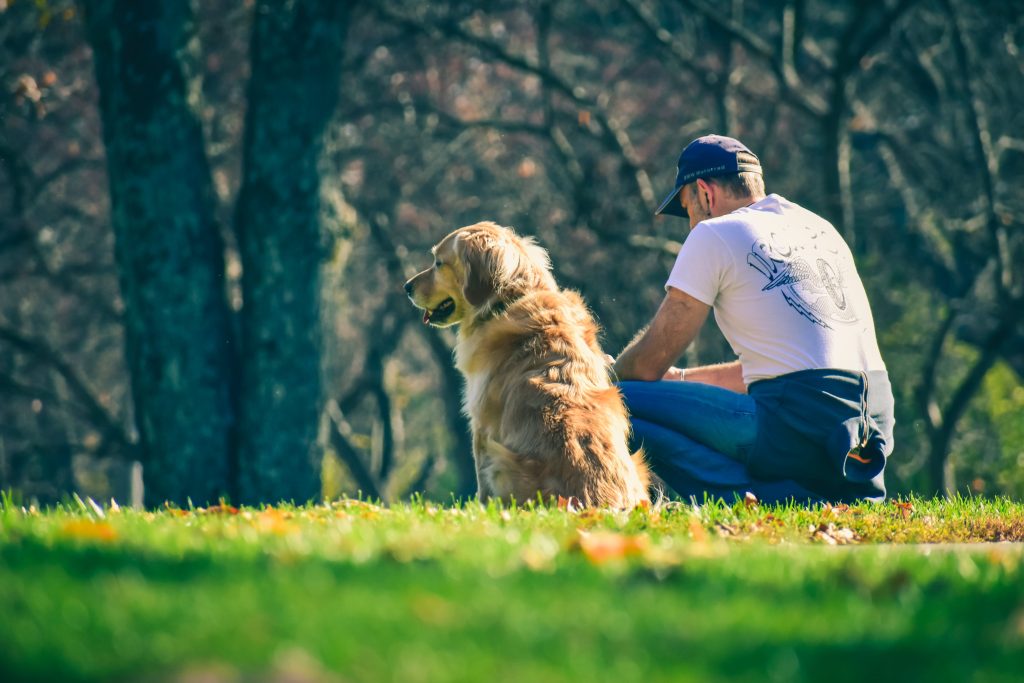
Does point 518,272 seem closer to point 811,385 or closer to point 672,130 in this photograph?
point 811,385

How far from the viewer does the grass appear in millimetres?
2551

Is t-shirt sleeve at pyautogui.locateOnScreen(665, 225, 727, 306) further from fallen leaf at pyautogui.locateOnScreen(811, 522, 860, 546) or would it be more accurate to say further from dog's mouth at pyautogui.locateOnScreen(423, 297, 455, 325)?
fallen leaf at pyautogui.locateOnScreen(811, 522, 860, 546)

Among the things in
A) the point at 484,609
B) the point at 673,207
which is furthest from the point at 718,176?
the point at 484,609

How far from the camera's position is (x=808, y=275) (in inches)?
264

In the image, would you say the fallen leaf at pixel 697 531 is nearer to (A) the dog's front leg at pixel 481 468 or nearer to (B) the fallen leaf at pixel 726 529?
(B) the fallen leaf at pixel 726 529

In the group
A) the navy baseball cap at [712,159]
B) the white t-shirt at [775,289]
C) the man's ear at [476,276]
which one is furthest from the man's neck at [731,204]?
the man's ear at [476,276]

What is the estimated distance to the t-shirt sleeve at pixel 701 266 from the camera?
663 centimetres

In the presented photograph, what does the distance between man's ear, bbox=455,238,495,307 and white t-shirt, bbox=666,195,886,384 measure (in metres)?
0.97

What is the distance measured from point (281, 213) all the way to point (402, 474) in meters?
23.8

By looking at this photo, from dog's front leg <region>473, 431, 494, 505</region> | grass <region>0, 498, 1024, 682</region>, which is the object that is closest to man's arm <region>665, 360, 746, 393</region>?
dog's front leg <region>473, 431, 494, 505</region>

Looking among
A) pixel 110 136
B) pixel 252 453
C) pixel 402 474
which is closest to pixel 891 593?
pixel 252 453

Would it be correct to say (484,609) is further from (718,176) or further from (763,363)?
(718,176)

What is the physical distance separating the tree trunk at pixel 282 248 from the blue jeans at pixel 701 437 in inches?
161

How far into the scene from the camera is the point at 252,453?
33.7 ft
